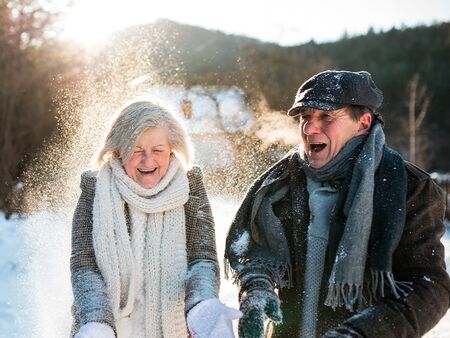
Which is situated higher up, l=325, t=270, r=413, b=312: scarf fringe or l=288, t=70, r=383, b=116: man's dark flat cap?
l=288, t=70, r=383, b=116: man's dark flat cap

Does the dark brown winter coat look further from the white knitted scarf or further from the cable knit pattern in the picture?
the white knitted scarf

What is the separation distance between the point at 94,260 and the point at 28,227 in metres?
6.76

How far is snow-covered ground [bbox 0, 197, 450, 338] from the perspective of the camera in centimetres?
500

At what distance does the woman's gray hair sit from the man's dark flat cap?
62 cm

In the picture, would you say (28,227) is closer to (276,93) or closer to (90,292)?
(276,93)

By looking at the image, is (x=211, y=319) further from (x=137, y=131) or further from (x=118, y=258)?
(x=137, y=131)

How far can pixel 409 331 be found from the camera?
6.56 ft

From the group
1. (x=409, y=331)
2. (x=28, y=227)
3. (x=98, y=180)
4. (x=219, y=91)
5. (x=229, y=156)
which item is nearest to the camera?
(x=409, y=331)

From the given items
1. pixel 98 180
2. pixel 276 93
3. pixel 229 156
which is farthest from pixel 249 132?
pixel 98 180

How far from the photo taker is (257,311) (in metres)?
2.25

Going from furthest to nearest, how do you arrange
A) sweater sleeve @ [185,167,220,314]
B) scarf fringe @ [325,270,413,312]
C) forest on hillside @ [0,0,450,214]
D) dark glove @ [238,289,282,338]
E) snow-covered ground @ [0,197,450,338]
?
forest on hillside @ [0,0,450,214] → snow-covered ground @ [0,197,450,338] → sweater sleeve @ [185,167,220,314] → dark glove @ [238,289,282,338] → scarf fringe @ [325,270,413,312]

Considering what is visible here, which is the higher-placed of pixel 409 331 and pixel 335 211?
pixel 335 211

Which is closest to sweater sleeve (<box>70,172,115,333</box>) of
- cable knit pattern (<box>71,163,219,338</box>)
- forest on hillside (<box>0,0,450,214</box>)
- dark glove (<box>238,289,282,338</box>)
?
cable knit pattern (<box>71,163,219,338</box>)

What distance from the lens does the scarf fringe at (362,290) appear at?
207cm
